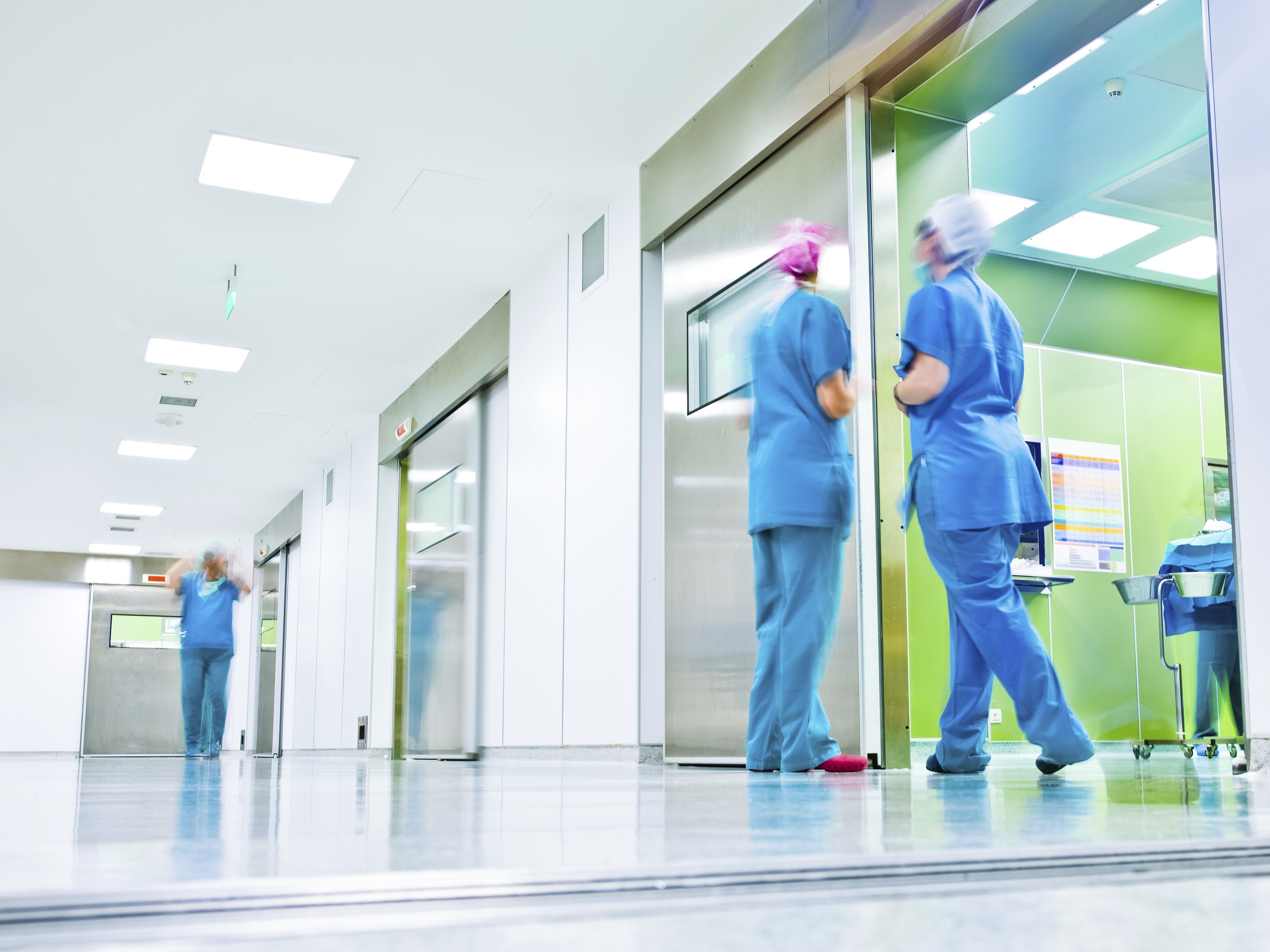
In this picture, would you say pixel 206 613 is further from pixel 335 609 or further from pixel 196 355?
pixel 196 355

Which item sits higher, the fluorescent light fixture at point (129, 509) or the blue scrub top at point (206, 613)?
the fluorescent light fixture at point (129, 509)

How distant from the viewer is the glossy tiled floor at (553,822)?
90 centimetres

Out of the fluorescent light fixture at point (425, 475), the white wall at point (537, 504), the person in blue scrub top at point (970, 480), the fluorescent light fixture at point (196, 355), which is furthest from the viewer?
the fluorescent light fixture at point (425, 475)

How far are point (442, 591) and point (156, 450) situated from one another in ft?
14.4

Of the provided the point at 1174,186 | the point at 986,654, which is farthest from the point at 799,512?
the point at 1174,186

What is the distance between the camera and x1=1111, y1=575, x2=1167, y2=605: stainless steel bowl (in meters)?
4.58

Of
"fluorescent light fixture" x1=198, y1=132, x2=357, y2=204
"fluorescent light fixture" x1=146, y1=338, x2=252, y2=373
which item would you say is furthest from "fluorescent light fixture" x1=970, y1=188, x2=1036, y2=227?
"fluorescent light fixture" x1=146, y1=338, x2=252, y2=373

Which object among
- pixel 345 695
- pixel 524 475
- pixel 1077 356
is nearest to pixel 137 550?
pixel 345 695

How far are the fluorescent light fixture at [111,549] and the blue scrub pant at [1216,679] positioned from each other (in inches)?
606

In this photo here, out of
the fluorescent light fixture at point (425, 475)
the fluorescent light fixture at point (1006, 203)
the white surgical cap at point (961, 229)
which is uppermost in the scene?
the fluorescent light fixture at point (1006, 203)

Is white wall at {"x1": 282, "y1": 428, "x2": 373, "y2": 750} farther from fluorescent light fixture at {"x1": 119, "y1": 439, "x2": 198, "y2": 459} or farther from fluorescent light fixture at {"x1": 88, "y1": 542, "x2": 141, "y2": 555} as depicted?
fluorescent light fixture at {"x1": 88, "y1": 542, "x2": 141, "y2": 555}

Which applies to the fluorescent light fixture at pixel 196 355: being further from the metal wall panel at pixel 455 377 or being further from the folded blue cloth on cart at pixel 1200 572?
the folded blue cloth on cart at pixel 1200 572

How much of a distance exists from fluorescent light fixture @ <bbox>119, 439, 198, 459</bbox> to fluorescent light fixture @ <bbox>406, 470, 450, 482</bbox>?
2.84 meters

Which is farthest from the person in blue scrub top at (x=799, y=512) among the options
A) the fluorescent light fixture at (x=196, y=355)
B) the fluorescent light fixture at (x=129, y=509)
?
the fluorescent light fixture at (x=129, y=509)
